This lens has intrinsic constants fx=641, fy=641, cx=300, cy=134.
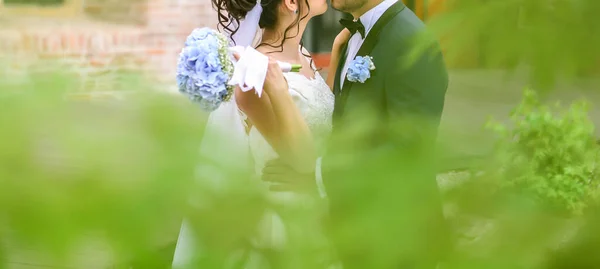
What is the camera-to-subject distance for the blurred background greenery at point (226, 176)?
17 cm

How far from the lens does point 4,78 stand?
0.19m

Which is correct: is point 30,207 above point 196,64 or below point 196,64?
above

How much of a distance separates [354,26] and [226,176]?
962 millimetres

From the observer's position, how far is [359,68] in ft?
3.11

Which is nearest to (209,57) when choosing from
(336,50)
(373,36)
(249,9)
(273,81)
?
(273,81)

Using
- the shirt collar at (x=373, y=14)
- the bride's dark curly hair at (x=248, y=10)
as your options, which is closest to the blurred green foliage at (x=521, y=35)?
the shirt collar at (x=373, y=14)

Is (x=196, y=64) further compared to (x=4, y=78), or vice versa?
(x=196, y=64)

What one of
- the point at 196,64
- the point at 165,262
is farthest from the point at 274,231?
the point at 196,64

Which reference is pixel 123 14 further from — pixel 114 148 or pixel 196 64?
pixel 196 64

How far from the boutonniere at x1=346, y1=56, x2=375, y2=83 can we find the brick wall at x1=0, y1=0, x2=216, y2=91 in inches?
24.6

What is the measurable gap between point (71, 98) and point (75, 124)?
0.04ft

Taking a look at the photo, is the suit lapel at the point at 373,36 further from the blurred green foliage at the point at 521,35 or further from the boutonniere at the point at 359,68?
the blurred green foliage at the point at 521,35

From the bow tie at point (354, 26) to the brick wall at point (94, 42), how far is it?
33.3 inches

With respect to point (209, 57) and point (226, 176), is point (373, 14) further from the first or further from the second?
point (226, 176)
